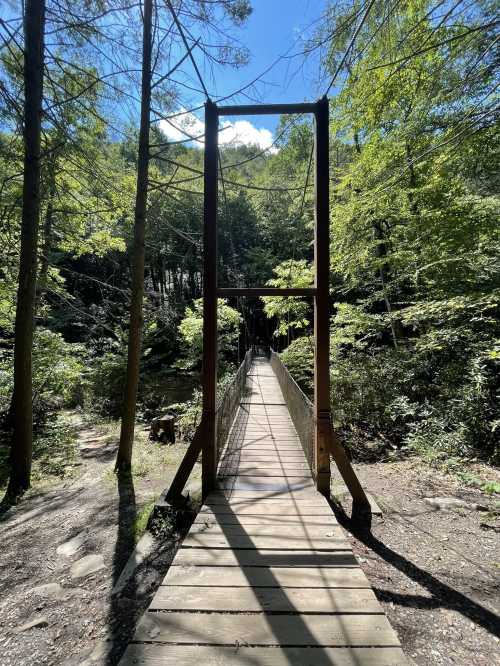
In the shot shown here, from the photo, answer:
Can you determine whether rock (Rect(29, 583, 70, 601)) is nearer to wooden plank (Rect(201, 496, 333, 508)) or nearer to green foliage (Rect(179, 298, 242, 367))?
wooden plank (Rect(201, 496, 333, 508))

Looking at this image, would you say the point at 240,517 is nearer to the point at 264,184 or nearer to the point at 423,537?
the point at 423,537

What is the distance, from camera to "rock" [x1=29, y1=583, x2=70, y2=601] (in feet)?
7.38

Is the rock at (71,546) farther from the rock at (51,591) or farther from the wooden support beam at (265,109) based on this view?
the wooden support beam at (265,109)

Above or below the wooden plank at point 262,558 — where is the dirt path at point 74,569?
below

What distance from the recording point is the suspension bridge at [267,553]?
1.42m

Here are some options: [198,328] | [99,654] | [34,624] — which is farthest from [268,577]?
[198,328]

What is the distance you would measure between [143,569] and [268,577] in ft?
3.68

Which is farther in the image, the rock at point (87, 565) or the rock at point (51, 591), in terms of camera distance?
the rock at point (87, 565)

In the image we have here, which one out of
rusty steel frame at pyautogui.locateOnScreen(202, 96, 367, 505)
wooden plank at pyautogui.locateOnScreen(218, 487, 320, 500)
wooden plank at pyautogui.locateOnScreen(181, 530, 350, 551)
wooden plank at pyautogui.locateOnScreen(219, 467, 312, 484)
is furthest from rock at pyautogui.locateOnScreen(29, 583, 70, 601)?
wooden plank at pyautogui.locateOnScreen(219, 467, 312, 484)

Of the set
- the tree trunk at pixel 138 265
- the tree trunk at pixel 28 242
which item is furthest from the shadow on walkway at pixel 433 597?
the tree trunk at pixel 28 242

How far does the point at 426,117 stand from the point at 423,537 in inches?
218

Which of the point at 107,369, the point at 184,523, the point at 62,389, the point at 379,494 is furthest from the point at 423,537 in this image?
the point at 107,369

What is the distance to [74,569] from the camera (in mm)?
2562

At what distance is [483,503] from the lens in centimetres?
340
